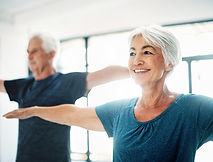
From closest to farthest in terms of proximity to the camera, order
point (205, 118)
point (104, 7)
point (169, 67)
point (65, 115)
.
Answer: point (205, 118) < point (169, 67) < point (65, 115) < point (104, 7)

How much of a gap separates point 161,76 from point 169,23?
1122mm

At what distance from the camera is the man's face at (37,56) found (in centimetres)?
102

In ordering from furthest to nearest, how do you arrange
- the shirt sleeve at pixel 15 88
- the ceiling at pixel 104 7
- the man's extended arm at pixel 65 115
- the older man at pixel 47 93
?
the ceiling at pixel 104 7, the shirt sleeve at pixel 15 88, the older man at pixel 47 93, the man's extended arm at pixel 65 115

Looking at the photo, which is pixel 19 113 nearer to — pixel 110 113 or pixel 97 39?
pixel 110 113

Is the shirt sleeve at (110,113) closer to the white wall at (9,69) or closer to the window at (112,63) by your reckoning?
the window at (112,63)

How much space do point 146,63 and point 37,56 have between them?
1.88 feet

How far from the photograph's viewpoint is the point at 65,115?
2.95 ft

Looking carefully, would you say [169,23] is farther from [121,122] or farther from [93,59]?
[121,122]

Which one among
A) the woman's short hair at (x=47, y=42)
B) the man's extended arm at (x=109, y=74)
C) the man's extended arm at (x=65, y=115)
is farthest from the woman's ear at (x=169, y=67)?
the woman's short hair at (x=47, y=42)

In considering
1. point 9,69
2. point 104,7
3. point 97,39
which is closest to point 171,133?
point 9,69

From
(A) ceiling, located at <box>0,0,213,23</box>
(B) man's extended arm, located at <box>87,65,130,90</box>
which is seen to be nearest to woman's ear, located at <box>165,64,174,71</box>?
(B) man's extended arm, located at <box>87,65,130,90</box>

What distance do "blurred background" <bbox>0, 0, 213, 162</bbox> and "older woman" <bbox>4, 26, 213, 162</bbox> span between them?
0.46 meters

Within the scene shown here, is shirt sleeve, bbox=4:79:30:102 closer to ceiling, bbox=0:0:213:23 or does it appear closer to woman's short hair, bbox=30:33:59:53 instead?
woman's short hair, bbox=30:33:59:53

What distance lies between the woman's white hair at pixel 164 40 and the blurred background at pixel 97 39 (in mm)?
431
